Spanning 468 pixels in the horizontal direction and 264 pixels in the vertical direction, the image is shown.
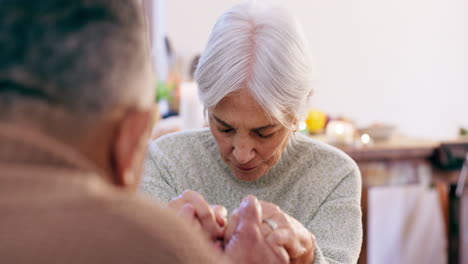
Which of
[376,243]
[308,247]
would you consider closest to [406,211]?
[376,243]

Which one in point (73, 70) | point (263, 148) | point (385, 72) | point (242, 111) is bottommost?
point (385, 72)

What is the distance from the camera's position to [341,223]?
4.60 ft

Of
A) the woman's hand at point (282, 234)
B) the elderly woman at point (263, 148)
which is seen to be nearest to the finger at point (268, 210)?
the woman's hand at point (282, 234)

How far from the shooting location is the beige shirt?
55 centimetres

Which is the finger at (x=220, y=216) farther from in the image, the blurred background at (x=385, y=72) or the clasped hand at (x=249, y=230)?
the blurred background at (x=385, y=72)

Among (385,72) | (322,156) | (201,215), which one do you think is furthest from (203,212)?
(385,72)

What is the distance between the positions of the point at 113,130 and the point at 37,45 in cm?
13

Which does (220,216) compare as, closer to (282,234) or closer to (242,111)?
(282,234)

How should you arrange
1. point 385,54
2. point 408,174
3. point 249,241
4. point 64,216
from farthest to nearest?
point 385,54 → point 408,174 → point 249,241 → point 64,216

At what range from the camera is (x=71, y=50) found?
0.63 metres

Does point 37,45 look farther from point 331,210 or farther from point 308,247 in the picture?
point 331,210

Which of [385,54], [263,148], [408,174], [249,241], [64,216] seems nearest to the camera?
[64,216]

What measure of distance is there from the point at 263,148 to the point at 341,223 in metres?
0.26

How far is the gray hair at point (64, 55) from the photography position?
610 millimetres
